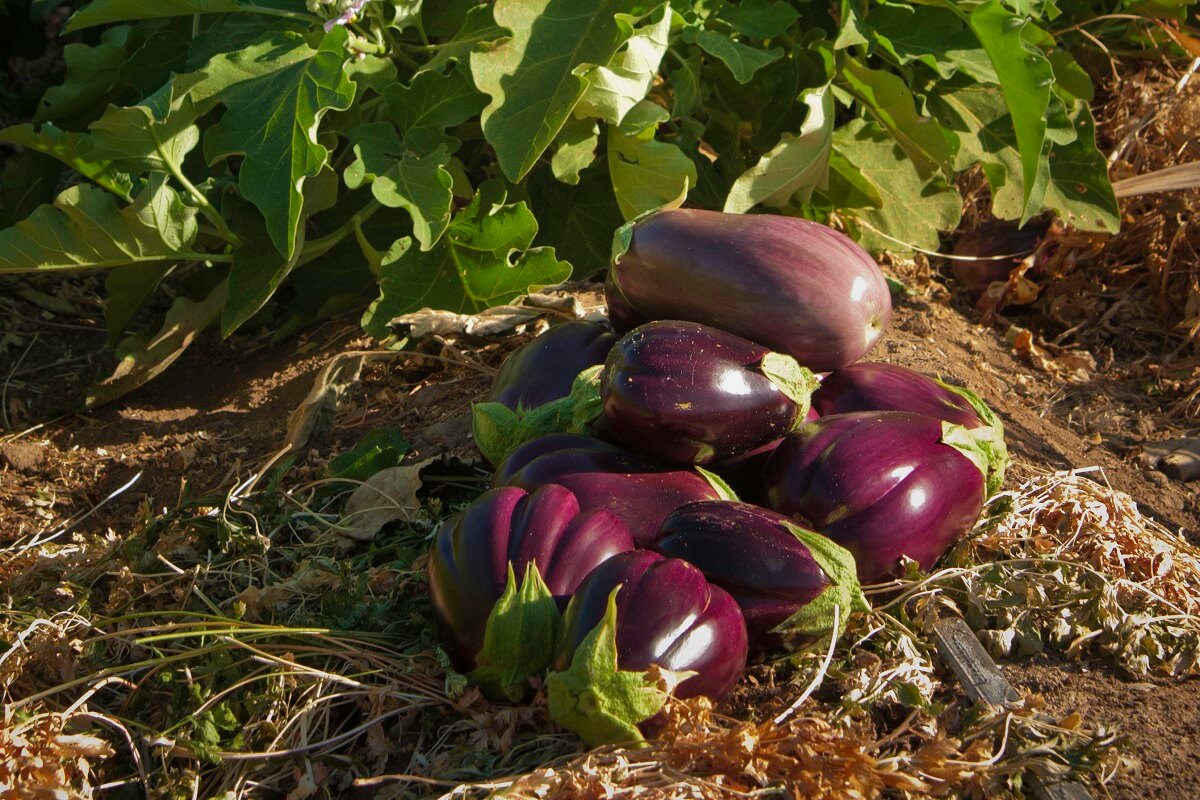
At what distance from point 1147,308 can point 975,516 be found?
1.65 m

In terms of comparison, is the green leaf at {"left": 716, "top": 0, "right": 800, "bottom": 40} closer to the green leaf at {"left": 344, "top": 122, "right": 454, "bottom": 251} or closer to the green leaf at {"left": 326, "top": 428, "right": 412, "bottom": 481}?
the green leaf at {"left": 344, "top": 122, "right": 454, "bottom": 251}

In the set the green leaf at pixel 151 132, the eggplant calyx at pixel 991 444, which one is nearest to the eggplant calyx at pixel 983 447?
the eggplant calyx at pixel 991 444

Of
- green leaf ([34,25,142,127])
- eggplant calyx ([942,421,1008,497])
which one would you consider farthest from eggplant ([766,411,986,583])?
green leaf ([34,25,142,127])

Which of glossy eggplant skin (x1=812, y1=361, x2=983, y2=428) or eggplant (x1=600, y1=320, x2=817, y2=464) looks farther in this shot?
glossy eggplant skin (x1=812, y1=361, x2=983, y2=428)

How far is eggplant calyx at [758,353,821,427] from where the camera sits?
1.67 metres

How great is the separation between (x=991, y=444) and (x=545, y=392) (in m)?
0.71

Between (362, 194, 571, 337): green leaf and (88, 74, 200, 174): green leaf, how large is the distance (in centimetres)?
49

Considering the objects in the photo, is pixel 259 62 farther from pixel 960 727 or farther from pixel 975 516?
pixel 960 727

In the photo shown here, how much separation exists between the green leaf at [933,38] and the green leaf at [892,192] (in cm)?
21

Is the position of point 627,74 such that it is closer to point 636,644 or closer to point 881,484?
point 881,484

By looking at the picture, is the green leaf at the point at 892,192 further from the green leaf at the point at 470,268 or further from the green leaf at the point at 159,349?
the green leaf at the point at 159,349

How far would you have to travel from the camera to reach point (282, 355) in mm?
2906

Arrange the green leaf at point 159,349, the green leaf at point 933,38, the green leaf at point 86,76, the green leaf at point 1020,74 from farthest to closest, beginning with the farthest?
the green leaf at point 86,76 → the green leaf at point 159,349 → the green leaf at point 933,38 → the green leaf at point 1020,74

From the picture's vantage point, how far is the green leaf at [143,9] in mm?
2439
